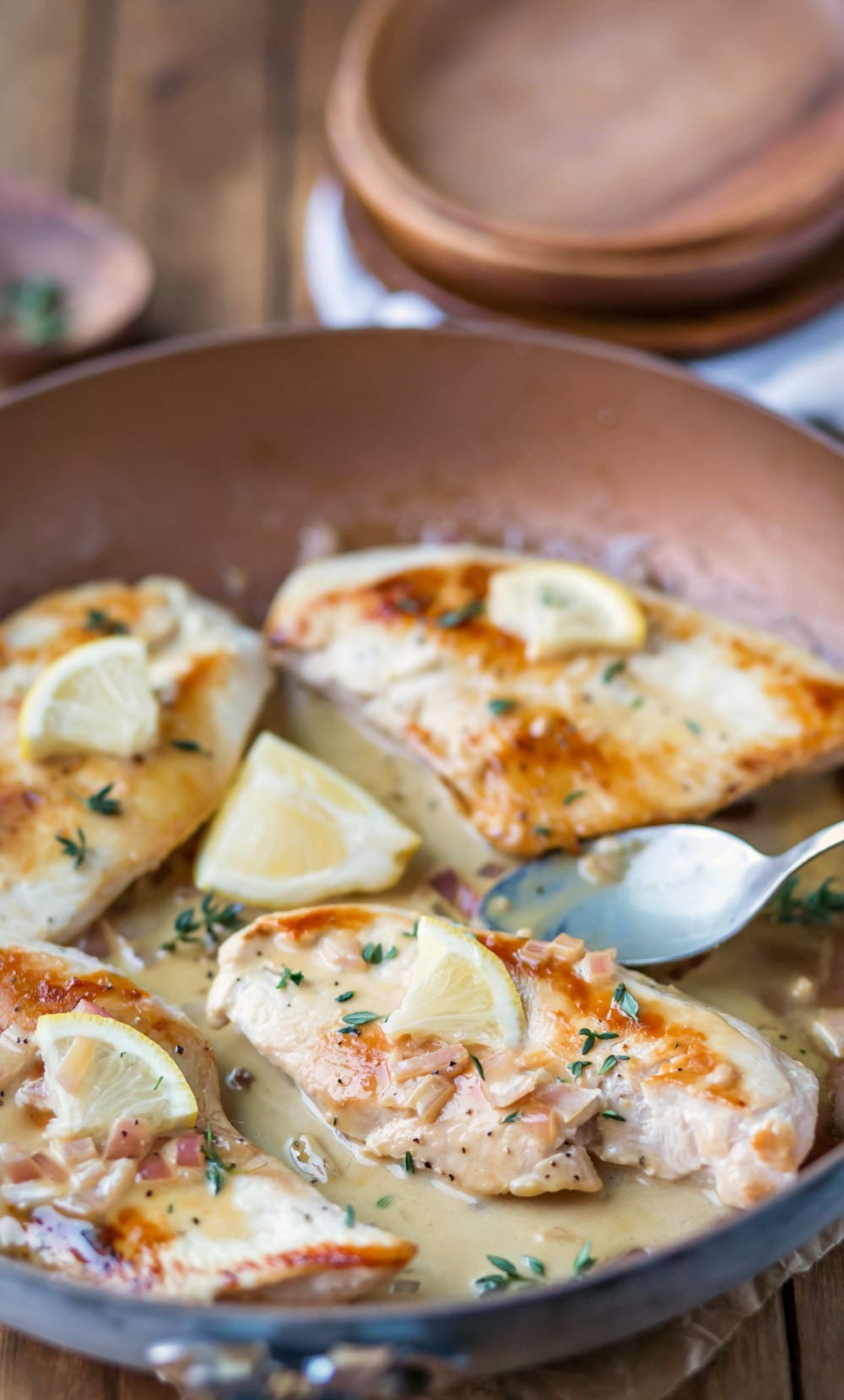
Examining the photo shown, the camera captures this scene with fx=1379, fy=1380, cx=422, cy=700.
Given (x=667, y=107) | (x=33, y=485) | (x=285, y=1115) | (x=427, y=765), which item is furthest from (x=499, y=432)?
(x=285, y=1115)

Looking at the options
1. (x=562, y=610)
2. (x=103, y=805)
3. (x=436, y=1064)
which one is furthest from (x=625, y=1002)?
(x=103, y=805)

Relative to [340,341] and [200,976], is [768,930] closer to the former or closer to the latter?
[200,976]

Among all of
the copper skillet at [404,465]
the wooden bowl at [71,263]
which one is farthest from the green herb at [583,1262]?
the wooden bowl at [71,263]

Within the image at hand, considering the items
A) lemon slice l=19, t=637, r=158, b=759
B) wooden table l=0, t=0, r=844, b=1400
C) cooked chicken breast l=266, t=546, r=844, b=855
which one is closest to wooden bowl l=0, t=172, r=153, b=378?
wooden table l=0, t=0, r=844, b=1400

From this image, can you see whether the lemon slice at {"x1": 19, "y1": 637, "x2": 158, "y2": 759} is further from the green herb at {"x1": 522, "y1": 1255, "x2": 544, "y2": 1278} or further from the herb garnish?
the green herb at {"x1": 522, "y1": 1255, "x2": 544, "y2": 1278}

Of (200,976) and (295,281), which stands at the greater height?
(295,281)
